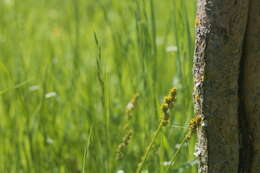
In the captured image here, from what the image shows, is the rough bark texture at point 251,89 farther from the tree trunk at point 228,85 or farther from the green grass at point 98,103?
the green grass at point 98,103

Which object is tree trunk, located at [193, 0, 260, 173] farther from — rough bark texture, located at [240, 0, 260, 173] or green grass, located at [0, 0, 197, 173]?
green grass, located at [0, 0, 197, 173]

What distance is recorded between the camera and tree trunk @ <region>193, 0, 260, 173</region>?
1.27 metres

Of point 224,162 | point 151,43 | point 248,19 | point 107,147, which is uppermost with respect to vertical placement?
point 248,19

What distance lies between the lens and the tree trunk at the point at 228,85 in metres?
1.27

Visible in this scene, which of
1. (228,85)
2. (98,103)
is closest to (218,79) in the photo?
(228,85)

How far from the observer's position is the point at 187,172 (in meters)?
1.85

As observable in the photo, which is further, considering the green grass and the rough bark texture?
the green grass

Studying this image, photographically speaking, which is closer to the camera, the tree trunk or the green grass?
the tree trunk

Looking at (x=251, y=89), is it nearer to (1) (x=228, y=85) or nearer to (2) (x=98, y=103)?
A: (1) (x=228, y=85)

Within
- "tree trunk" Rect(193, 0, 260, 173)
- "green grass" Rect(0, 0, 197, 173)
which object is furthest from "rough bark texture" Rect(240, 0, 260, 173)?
"green grass" Rect(0, 0, 197, 173)

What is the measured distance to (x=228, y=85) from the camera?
1307mm

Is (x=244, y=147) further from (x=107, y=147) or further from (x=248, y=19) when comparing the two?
(x=107, y=147)

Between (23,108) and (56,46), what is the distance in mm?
1629

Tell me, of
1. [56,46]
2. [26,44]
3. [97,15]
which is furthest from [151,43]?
[97,15]
